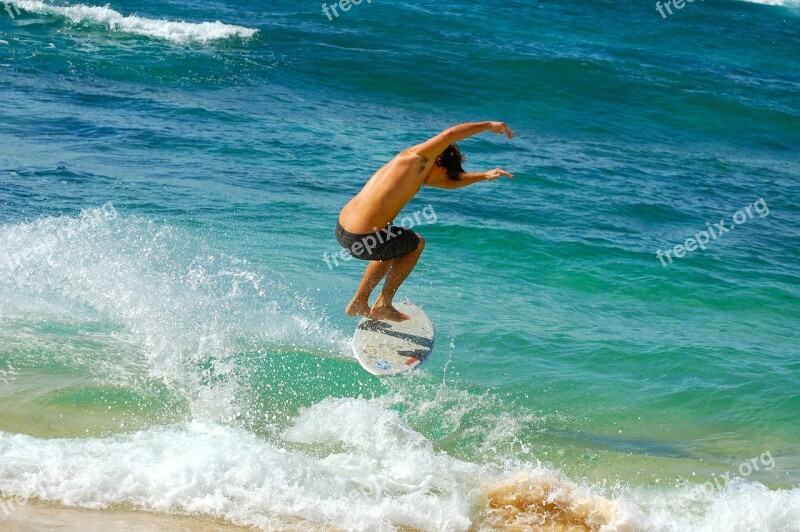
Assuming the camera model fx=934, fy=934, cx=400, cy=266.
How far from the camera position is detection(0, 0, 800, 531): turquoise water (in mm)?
7605

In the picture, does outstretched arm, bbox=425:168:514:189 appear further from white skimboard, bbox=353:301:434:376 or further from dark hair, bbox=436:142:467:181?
white skimboard, bbox=353:301:434:376

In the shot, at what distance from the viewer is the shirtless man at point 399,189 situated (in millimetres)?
7207

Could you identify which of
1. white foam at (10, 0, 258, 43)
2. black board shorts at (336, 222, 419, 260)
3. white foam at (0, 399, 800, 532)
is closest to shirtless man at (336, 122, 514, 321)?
black board shorts at (336, 222, 419, 260)

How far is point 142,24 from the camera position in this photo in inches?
913

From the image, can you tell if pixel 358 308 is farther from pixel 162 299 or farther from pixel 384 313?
pixel 162 299

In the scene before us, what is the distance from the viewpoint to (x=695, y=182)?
16.9 meters

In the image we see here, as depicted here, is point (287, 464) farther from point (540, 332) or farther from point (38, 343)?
point (540, 332)

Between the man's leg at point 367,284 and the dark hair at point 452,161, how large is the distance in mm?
978

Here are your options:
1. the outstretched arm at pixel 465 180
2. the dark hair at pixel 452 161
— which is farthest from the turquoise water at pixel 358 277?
the dark hair at pixel 452 161

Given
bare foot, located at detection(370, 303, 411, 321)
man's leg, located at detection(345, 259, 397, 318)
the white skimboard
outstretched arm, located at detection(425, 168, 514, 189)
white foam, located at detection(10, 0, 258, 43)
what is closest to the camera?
outstretched arm, located at detection(425, 168, 514, 189)

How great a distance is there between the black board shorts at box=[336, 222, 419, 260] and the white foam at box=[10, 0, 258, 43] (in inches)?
646

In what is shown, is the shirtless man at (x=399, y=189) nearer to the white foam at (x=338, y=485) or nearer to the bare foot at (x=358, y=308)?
the bare foot at (x=358, y=308)

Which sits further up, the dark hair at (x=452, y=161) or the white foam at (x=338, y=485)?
the dark hair at (x=452, y=161)

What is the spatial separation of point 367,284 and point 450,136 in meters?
1.70
